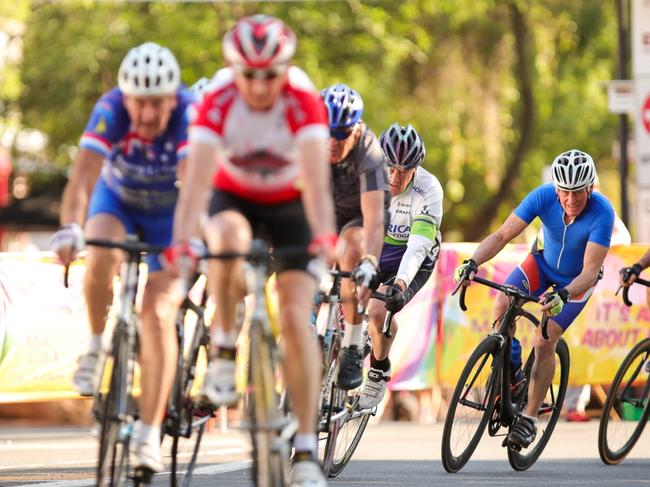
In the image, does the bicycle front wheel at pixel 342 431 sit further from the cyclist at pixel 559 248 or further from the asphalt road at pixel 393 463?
the cyclist at pixel 559 248

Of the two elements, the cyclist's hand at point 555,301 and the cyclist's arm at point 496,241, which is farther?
the cyclist's arm at point 496,241

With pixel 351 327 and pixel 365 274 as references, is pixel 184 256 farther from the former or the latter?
pixel 351 327

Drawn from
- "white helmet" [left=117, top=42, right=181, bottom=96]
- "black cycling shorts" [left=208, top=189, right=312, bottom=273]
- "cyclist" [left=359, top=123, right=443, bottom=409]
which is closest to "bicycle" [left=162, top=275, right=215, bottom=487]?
"black cycling shorts" [left=208, top=189, right=312, bottom=273]

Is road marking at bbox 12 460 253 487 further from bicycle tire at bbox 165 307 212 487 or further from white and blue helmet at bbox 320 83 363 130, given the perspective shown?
white and blue helmet at bbox 320 83 363 130

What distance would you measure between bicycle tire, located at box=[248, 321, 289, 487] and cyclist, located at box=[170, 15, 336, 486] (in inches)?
5.9

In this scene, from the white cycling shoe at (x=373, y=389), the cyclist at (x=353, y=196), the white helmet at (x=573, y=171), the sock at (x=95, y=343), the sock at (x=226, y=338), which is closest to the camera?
the sock at (x=226, y=338)

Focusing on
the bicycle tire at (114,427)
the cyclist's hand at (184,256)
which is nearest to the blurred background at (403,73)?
the bicycle tire at (114,427)

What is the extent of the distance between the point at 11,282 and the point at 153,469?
7.94m

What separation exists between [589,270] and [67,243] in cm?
488

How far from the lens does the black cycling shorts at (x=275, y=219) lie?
7664 mm

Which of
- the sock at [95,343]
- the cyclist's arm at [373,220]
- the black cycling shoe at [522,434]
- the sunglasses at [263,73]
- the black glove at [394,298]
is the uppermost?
the sunglasses at [263,73]

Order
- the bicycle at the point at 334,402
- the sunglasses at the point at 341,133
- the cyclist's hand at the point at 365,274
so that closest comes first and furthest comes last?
the cyclist's hand at the point at 365,274
the sunglasses at the point at 341,133
the bicycle at the point at 334,402

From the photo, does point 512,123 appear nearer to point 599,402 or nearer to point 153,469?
point 599,402

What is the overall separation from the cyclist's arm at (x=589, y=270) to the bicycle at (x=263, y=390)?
14.6 ft
